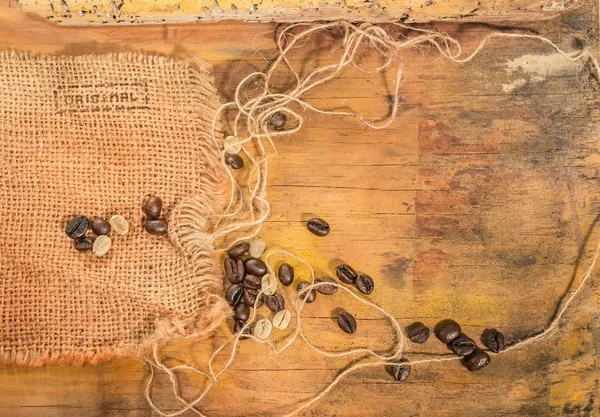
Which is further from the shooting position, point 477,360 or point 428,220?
point 428,220

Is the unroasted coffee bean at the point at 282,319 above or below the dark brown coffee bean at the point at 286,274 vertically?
below

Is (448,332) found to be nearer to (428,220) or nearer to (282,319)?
(428,220)

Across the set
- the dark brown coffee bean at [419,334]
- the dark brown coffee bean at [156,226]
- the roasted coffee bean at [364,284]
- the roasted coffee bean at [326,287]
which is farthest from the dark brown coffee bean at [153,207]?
the dark brown coffee bean at [419,334]

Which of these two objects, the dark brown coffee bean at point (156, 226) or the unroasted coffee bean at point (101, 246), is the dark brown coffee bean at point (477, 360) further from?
the unroasted coffee bean at point (101, 246)

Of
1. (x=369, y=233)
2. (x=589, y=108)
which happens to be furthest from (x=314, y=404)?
(x=589, y=108)

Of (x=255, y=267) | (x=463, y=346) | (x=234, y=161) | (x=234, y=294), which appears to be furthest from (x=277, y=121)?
(x=463, y=346)

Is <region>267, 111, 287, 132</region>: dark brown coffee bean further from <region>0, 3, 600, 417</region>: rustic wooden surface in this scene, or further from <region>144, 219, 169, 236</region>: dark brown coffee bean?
<region>144, 219, 169, 236</region>: dark brown coffee bean
